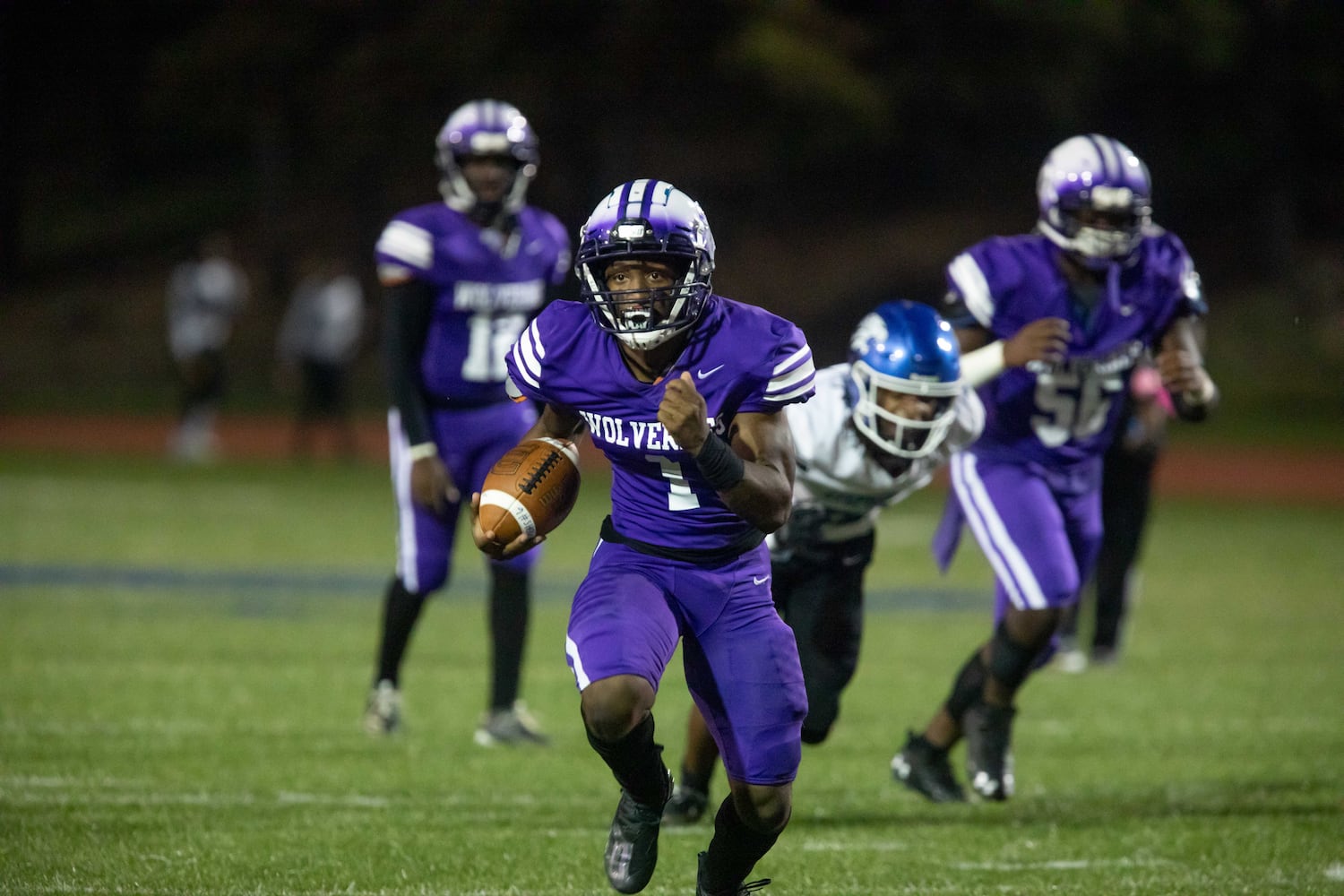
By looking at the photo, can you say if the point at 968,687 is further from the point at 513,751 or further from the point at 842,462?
the point at 513,751

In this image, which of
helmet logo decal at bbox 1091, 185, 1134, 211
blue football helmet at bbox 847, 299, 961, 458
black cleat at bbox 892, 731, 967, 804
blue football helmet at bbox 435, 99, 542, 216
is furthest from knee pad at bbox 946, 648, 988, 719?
blue football helmet at bbox 435, 99, 542, 216

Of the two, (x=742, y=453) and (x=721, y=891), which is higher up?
(x=742, y=453)

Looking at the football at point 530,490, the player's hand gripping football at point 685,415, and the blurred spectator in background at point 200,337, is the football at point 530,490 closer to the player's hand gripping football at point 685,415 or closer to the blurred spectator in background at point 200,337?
the player's hand gripping football at point 685,415

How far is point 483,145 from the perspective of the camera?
6316mm

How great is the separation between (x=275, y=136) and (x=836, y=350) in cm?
1182

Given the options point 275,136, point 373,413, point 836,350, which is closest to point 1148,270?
point 373,413

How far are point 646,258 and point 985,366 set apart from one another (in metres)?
1.70

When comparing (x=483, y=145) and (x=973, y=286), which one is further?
(x=483, y=145)

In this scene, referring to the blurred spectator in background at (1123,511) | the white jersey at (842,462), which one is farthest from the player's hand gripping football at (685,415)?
the blurred spectator in background at (1123,511)

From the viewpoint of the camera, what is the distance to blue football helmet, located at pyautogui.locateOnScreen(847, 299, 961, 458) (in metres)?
4.82

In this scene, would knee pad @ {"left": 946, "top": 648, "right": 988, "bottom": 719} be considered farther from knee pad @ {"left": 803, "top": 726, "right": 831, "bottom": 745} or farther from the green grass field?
knee pad @ {"left": 803, "top": 726, "right": 831, "bottom": 745}

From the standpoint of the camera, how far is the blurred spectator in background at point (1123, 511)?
8.38 metres

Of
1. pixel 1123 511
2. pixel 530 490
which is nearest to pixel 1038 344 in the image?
pixel 530 490

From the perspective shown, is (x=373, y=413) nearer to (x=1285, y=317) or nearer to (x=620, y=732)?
(x=1285, y=317)
